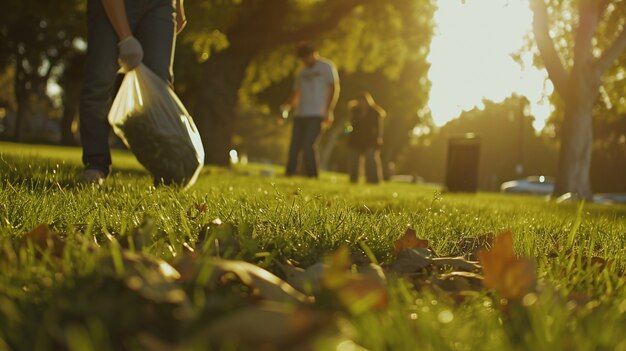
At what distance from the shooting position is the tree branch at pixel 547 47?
13.1m

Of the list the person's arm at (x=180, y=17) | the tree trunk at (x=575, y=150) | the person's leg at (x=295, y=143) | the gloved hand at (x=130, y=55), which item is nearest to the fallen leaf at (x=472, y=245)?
the gloved hand at (x=130, y=55)

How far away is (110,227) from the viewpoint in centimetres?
254

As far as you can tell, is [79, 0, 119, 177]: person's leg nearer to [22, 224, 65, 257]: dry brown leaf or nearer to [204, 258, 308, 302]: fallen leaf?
[22, 224, 65, 257]: dry brown leaf

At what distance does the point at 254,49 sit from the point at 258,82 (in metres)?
8.75

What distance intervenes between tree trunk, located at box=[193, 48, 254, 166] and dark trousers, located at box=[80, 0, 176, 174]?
11.5 metres

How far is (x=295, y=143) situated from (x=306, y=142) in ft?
1.57

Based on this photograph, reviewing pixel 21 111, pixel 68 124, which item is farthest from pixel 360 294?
pixel 21 111

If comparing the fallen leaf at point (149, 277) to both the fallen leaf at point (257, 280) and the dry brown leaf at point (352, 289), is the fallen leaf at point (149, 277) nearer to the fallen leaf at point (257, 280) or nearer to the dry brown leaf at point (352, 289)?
the fallen leaf at point (257, 280)

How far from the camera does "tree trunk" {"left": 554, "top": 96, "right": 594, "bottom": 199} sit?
1337cm

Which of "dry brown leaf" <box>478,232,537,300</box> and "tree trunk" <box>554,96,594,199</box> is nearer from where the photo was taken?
"dry brown leaf" <box>478,232,537,300</box>

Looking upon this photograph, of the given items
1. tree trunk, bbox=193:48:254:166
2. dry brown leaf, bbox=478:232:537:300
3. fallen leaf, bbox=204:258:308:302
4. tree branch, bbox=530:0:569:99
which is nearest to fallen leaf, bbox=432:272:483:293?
dry brown leaf, bbox=478:232:537:300

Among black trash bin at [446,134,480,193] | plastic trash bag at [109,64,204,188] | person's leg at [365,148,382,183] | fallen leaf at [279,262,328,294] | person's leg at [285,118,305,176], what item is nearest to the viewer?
fallen leaf at [279,262,328,294]

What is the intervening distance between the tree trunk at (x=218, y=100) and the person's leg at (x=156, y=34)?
11.6 meters

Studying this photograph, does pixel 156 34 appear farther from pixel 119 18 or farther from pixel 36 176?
pixel 36 176
